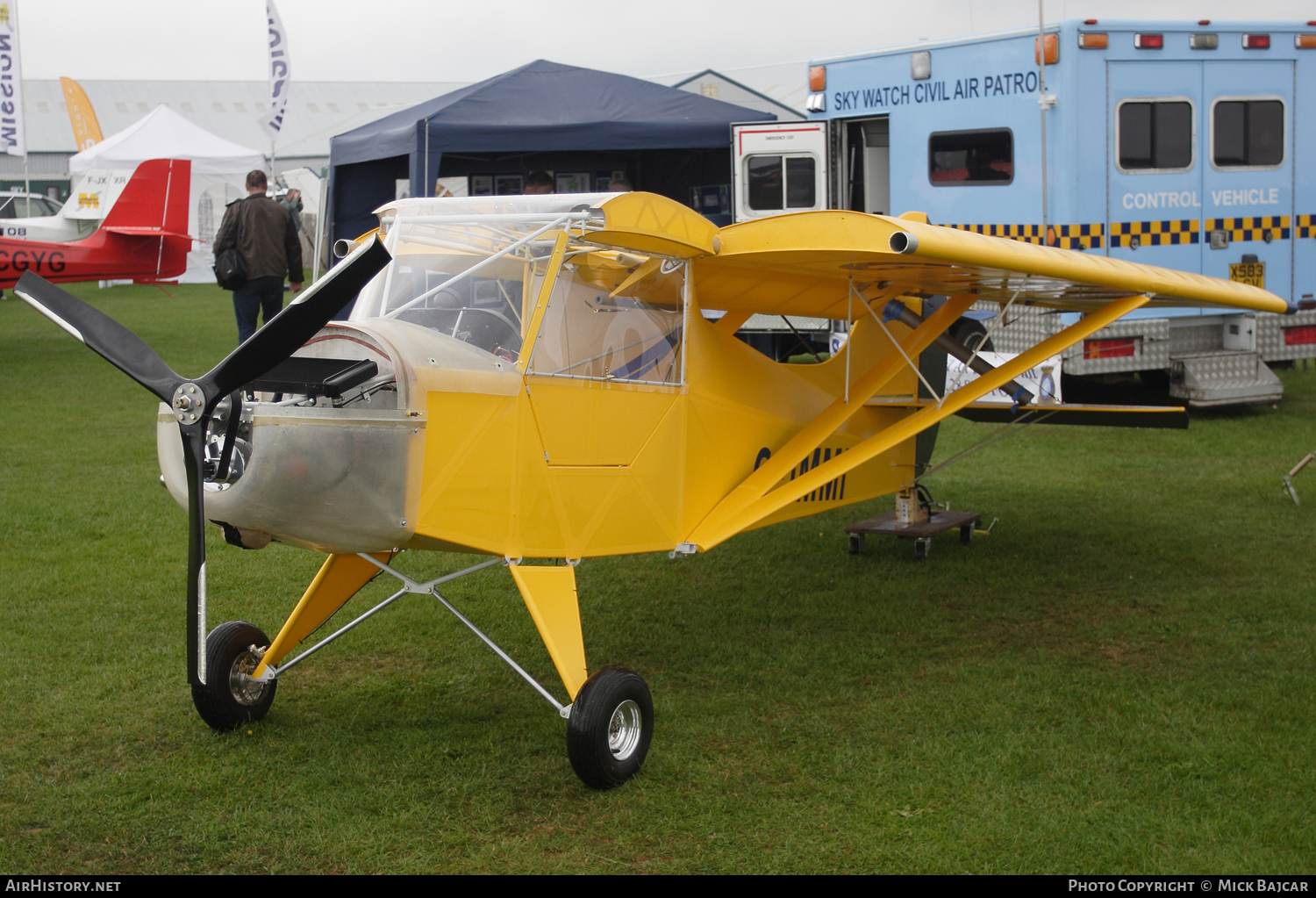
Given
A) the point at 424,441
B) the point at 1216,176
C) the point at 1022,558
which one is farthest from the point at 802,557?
the point at 1216,176

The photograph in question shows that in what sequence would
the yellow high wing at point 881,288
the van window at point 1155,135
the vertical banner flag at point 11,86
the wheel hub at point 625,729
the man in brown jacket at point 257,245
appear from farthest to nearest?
the vertical banner flag at point 11,86 → the man in brown jacket at point 257,245 → the van window at point 1155,135 → the yellow high wing at point 881,288 → the wheel hub at point 625,729

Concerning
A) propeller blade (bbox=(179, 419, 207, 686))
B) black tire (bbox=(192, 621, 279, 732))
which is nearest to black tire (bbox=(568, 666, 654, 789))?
propeller blade (bbox=(179, 419, 207, 686))

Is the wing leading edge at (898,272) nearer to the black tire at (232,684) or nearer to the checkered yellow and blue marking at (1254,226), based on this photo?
the black tire at (232,684)

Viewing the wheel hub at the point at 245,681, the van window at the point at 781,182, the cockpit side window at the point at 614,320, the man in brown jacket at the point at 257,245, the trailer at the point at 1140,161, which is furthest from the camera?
the van window at the point at 781,182

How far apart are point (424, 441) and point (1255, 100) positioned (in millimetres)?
9715

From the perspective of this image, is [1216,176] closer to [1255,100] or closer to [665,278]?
[1255,100]

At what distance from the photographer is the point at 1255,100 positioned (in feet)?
34.4

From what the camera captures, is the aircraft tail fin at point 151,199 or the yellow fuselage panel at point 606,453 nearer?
the yellow fuselage panel at point 606,453

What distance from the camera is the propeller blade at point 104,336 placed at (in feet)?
12.0

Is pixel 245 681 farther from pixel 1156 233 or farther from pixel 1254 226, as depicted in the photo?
pixel 1254 226

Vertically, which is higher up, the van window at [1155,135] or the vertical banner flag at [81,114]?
the vertical banner flag at [81,114]

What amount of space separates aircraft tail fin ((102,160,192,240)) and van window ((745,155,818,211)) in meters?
9.47

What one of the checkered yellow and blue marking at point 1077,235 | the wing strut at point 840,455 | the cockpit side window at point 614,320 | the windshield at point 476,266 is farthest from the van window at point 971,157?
the windshield at point 476,266

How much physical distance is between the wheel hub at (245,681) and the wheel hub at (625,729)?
1.58m
